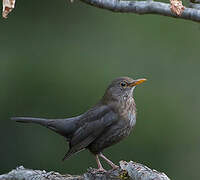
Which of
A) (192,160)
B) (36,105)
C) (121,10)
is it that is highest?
(121,10)

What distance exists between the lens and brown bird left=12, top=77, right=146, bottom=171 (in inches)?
258

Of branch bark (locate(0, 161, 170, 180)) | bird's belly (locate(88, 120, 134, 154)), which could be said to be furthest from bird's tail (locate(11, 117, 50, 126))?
branch bark (locate(0, 161, 170, 180))

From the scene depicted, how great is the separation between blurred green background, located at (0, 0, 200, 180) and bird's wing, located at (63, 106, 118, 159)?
1.78 m

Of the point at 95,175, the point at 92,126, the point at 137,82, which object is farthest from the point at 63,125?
the point at 95,175

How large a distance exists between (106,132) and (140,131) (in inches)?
89.3

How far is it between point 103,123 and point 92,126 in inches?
4.8

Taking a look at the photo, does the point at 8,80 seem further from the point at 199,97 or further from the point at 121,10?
the point at 121,10

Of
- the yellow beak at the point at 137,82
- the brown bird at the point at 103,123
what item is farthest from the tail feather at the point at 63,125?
the yellow beak at the point at 137,82

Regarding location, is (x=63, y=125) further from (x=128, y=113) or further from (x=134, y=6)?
(x=134, y=6)

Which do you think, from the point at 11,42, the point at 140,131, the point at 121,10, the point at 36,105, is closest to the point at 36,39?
the point at 11,42

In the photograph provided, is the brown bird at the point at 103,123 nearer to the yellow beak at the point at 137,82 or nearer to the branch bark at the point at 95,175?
the yellow beak at the point at 137,82

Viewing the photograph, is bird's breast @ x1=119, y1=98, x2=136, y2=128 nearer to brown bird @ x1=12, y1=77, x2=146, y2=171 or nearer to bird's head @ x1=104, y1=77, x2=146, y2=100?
brown bird @ x1=12, y1=77, x2=146, y2=171

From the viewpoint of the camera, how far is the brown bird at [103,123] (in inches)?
258

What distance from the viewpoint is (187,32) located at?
9.58m
